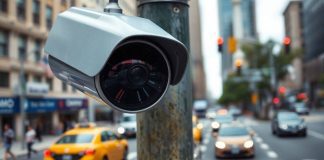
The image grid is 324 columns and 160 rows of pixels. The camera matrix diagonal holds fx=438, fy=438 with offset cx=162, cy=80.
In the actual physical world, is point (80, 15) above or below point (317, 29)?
below

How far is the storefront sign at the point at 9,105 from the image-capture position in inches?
1297

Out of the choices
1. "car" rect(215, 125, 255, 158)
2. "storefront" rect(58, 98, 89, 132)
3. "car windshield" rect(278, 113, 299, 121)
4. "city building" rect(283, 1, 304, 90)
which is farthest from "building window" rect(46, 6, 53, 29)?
"city building" rect(283, 1, 304, 90)

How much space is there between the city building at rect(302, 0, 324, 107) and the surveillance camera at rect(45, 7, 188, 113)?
8938cm

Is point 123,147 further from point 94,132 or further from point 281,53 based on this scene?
point 281,53

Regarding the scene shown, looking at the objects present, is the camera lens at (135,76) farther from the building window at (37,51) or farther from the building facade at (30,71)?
the building window at (37,51)

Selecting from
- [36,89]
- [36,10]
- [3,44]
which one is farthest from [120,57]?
[36,10]

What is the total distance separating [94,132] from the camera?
1492 centimetres

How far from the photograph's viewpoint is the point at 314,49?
341 feet

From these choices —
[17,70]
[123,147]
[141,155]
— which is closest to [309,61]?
[17,70]

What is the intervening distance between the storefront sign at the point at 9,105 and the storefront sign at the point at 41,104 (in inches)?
78.9

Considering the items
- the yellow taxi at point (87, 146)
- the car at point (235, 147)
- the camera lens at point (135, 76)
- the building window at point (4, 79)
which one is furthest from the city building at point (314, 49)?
the camera lens at point (135, 76)

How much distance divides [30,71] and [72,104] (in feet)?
25.2

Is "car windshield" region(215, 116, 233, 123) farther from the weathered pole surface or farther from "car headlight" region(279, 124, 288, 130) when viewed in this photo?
the weathered pole surface

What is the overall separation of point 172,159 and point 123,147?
48.0ft
